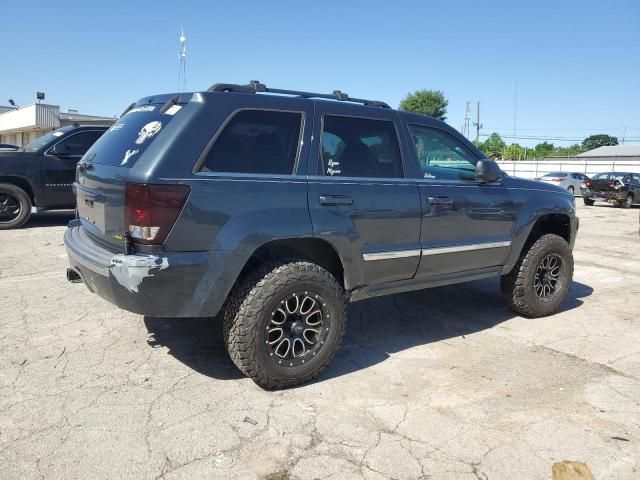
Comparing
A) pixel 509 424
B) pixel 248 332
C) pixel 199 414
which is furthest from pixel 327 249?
pixel 509 424

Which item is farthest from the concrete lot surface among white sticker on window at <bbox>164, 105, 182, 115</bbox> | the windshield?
the windshield

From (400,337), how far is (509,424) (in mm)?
1530

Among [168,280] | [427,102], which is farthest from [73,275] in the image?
[427,102]

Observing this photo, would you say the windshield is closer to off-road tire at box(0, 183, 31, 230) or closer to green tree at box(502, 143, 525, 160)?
off-road tire at box(0, 183, 31, 230)

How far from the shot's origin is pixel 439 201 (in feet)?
13.5

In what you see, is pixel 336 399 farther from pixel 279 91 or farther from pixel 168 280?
pixel 279 91

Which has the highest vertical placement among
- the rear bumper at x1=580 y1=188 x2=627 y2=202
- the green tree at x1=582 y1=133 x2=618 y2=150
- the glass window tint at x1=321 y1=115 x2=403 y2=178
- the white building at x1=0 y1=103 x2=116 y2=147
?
the green tree at x1=582 y1=133 x2=618 y2=150

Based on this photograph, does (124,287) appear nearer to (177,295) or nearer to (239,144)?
(177,295)

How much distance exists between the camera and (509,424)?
3082 mm

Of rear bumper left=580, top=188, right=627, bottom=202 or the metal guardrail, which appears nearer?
rear bumper left=580, top=188, right=627, bottom=202

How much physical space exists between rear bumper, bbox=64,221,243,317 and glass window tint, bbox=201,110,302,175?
57cm

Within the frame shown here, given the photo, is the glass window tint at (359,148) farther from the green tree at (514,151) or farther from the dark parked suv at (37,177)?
the green tree at (514,151)

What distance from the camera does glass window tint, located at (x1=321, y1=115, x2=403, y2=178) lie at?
3670 mm

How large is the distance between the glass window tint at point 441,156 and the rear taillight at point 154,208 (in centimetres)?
206
